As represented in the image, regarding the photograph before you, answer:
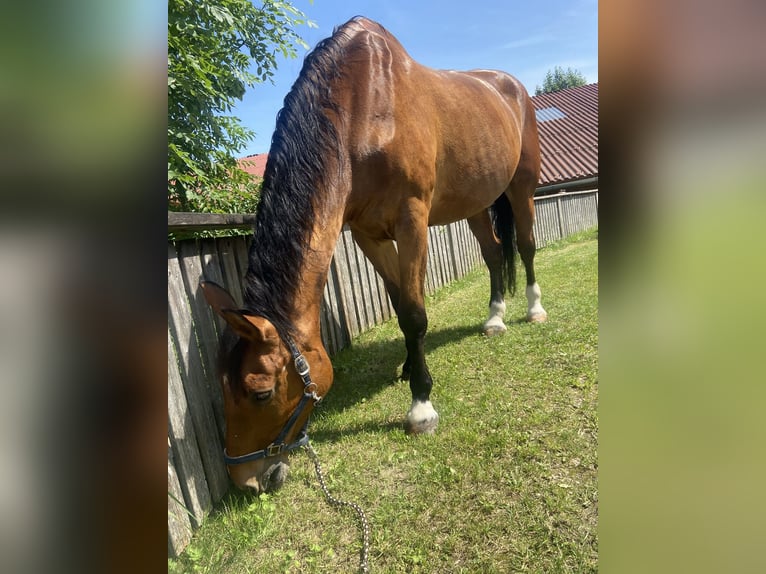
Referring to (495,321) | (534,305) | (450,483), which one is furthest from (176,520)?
(534,305)

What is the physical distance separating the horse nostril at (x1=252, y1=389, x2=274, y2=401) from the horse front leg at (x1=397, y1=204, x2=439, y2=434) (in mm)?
1016

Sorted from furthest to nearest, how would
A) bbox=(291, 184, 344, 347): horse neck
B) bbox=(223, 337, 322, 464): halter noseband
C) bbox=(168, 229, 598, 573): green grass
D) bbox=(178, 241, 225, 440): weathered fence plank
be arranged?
1. bbox=(178, 241, 225, 440): weathered fence plank
2. bbox=(291, 184, 344, 347): horse neck
3. bbox=(223, 337, 322, 464): halter noseband
4. bbox=(168, 229, 598, 573): green grass

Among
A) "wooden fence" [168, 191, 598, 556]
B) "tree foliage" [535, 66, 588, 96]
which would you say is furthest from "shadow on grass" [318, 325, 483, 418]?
"tree foliage" [535, 66, 588, 96]

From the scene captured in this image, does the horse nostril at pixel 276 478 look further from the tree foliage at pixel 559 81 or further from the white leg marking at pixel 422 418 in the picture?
the tree foliage at pixel 559 81

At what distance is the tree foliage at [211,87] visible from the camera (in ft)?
9.49

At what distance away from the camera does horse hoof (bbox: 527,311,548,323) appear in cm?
460

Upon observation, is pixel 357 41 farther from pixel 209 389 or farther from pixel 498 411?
pixel 498 411

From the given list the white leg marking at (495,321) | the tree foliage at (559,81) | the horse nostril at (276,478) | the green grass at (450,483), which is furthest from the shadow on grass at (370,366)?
the tree foliage at (559,81)

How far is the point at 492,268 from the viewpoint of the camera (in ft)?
16.1

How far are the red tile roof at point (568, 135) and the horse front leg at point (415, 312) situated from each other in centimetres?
1261

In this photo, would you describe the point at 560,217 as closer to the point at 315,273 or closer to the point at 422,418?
the point at 422,418

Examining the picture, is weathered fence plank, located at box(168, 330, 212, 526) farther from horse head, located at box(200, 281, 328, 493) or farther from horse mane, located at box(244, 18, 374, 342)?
horse mane, located at box(244, 18, 374, 342)

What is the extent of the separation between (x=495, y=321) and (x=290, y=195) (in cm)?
290

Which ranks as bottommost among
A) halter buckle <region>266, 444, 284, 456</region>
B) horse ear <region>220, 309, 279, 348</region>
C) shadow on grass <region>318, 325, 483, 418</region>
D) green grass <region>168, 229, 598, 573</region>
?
shadow on grass <region>318, 325, 483, 418</region>
